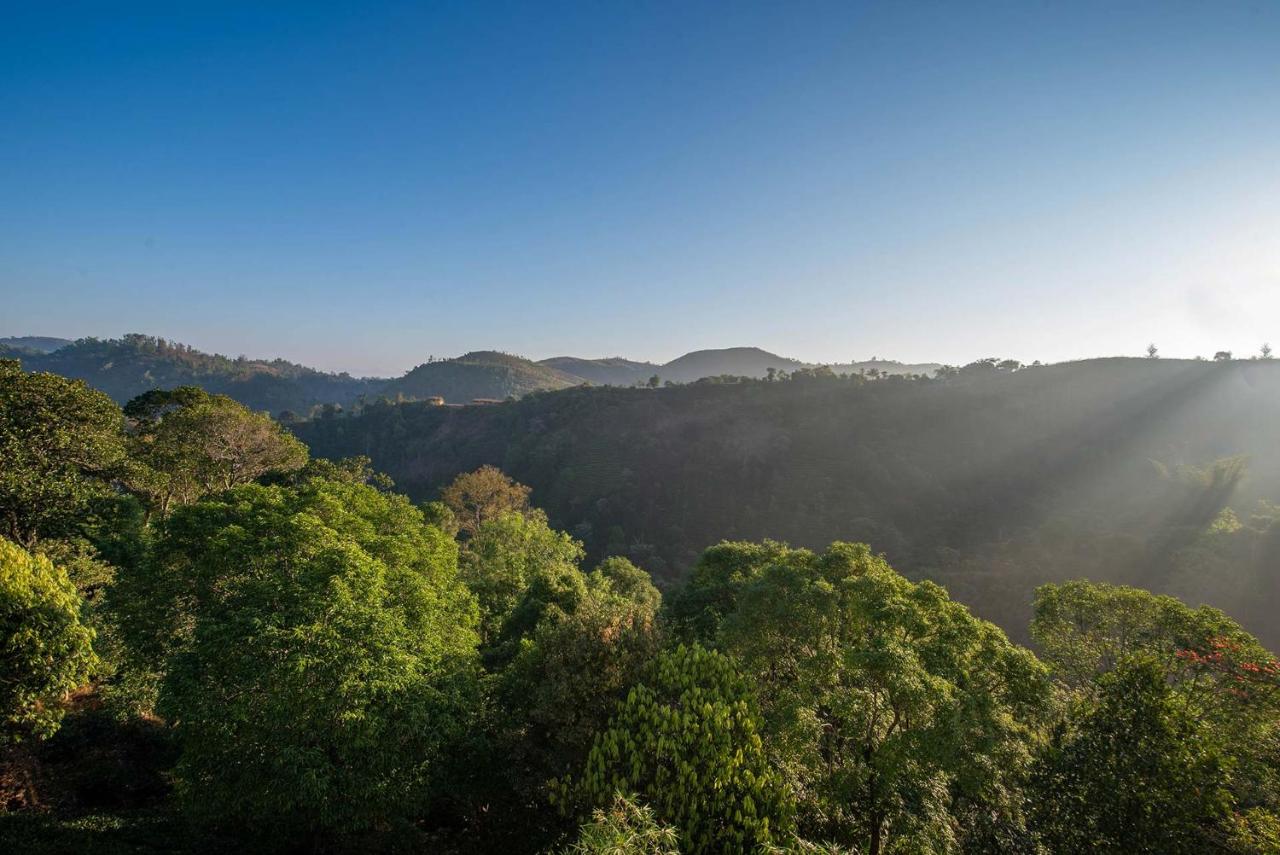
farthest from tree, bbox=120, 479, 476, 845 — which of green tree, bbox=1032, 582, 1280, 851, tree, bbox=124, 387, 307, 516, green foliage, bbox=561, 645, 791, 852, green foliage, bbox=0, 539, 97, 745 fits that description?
green tree, bbox=1032, 582, 1280, 851

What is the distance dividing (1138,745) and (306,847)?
69.3 ft

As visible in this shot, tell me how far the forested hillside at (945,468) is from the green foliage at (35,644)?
63.6 m

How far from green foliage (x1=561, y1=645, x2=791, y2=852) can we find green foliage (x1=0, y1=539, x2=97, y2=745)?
12000 millimetres

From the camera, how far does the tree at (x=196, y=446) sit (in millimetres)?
27562

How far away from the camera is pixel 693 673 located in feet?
42.2

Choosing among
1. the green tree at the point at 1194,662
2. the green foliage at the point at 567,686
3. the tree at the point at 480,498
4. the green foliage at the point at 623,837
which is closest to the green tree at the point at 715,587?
the green foliage at the point at 567,686

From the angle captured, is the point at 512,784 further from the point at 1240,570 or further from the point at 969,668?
the point at 1240,570

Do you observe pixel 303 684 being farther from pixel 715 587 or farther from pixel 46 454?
pixel 46 454

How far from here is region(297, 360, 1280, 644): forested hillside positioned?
58500 millimetres

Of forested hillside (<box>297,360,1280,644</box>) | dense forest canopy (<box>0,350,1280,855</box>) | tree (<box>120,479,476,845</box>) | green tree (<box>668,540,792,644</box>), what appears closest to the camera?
dense forest canopy (<box>0,350,1280,855</box>)

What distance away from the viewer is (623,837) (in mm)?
7543

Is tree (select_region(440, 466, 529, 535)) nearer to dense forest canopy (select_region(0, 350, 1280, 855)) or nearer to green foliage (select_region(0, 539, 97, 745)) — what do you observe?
dense forest canopy (select_region(0, 350, 1280, 855))

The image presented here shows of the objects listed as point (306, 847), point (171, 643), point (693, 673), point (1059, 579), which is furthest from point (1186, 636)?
point (1059, 579)

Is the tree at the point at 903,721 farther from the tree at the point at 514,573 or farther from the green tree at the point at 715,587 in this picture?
the tree at the point at 514,573
